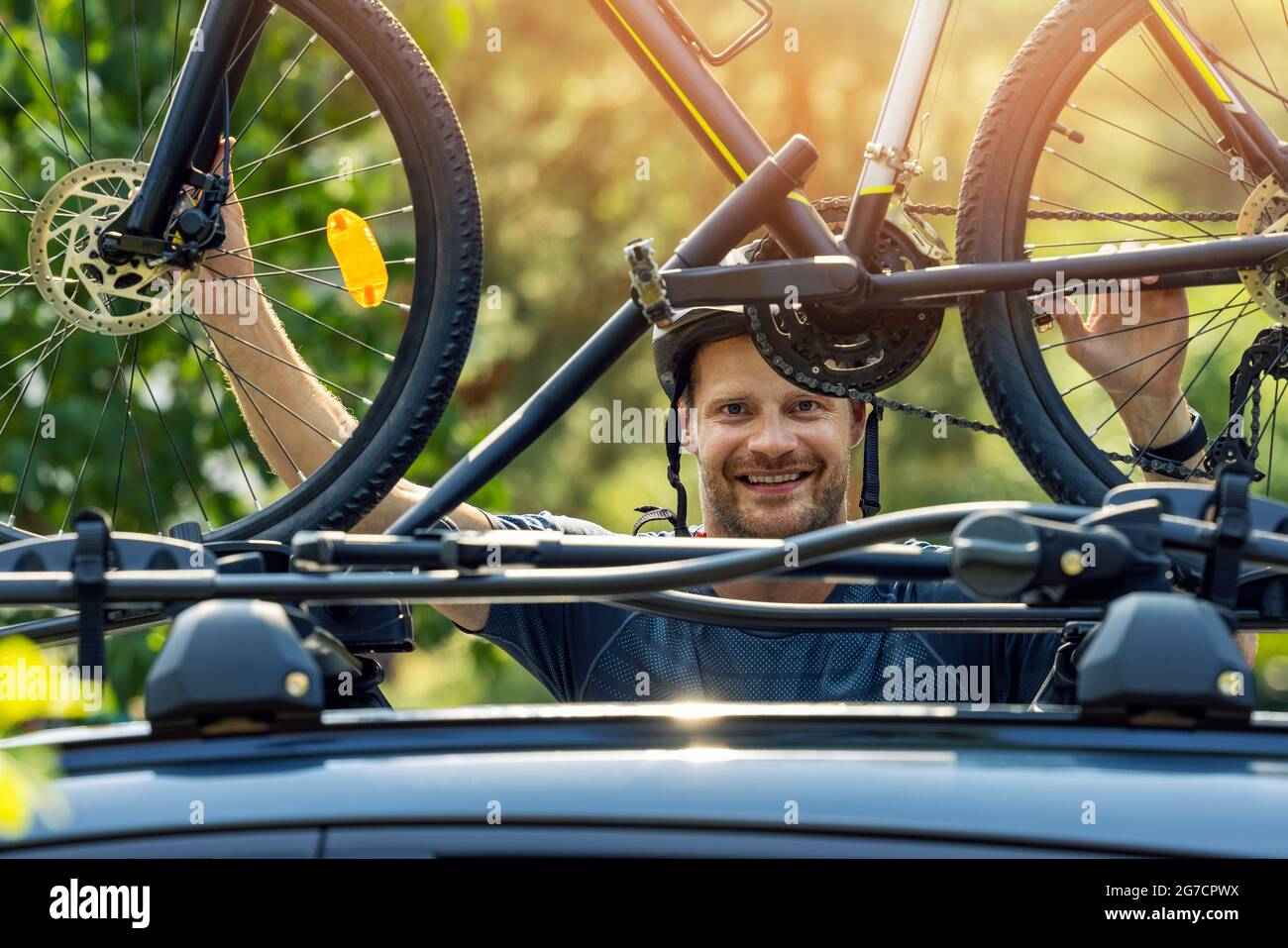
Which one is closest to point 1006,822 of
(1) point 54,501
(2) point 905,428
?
(1) point 54,501

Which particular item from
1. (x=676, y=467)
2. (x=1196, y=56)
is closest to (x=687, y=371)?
(x=676, y=467)

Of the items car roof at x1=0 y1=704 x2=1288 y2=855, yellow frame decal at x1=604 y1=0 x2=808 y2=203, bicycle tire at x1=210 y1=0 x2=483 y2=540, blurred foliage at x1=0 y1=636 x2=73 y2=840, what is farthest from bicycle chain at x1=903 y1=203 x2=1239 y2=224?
blurred foliage at x1=0 y1=636 x2=73 y2=840

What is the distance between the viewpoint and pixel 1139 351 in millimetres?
3023

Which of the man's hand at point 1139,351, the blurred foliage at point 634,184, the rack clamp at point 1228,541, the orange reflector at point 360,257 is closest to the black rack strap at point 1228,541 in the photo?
the rack clamp at point 1228,541

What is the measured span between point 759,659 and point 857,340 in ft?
2.13

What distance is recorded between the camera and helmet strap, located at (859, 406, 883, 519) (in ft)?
11.1

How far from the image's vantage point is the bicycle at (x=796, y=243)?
2.80 metres

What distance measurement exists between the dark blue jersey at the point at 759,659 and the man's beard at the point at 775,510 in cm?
35

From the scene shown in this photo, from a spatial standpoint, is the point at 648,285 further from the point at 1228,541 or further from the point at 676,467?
the point at 1228,541

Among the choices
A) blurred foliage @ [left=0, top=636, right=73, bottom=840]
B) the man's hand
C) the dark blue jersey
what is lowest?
the dark blue jersey

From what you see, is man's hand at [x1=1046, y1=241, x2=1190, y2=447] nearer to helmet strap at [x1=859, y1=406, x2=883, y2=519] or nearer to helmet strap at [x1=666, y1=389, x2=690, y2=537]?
helmet strap at [x1=859, y1=406, x2=883, y2=519]

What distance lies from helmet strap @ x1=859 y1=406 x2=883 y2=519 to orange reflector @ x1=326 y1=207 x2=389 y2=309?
1.04 m

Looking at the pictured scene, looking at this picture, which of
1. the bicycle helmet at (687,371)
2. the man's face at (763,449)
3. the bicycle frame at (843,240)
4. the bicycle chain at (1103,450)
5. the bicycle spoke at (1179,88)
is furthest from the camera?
the man's face at (763,449)

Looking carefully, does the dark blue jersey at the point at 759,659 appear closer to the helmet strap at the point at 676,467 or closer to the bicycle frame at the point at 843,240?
the helmet strap at the point at 676,467
